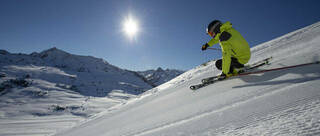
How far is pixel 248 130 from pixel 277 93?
66 centimetres

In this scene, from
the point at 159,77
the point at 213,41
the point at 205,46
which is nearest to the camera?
the point at 213,41

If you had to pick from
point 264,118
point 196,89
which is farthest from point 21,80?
point 264,118

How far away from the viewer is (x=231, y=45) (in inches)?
109

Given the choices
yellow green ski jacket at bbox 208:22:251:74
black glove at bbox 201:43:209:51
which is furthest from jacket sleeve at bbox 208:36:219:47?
yellow green ski jacket at bbox 208:22:251:74

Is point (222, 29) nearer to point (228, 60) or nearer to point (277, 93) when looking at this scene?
point (228, 60)

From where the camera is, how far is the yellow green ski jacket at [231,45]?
2748 mm

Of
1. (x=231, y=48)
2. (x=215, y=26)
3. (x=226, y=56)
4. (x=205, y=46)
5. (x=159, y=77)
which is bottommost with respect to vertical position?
(x=226, y=56)

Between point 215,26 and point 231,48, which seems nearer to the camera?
point 231,48

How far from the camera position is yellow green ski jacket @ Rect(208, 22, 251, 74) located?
9.02 ft

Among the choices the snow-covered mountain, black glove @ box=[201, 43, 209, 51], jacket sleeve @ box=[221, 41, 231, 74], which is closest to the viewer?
jacket sleeve @ box=[221, 41, 231, 74]

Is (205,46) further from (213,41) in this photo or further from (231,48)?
(231,48)

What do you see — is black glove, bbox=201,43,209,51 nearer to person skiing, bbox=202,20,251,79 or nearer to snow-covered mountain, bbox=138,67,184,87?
person skiing, bbox=202,20,251,79

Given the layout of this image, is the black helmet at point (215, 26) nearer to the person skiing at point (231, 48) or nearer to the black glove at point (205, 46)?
the person skiing at point (231, 48)

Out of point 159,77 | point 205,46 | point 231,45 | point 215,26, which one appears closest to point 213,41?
point 205,46
